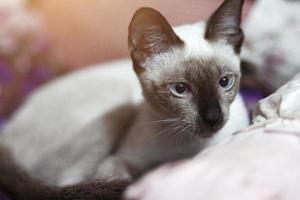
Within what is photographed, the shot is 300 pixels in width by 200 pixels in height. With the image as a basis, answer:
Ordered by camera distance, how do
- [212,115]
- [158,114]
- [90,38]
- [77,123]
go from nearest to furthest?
[212,115] → [158,114] → [77,123] → [90,38]

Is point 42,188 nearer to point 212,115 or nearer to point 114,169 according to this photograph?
point 114,169

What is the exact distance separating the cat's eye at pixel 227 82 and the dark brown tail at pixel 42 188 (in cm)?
21

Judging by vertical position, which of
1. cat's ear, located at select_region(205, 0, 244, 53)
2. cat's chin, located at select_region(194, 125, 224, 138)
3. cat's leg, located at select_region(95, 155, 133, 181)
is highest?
cat's ear, located at select_region(205, 0, 244, 53)

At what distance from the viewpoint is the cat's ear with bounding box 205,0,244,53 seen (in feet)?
2.34

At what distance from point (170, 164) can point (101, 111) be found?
56 centimetres

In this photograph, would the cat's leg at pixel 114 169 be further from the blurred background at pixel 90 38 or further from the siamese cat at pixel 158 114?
the blurred background at pixel 90 38

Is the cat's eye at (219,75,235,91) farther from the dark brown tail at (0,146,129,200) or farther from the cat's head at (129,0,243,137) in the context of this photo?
the dark brown tail at (0,146,129,200)

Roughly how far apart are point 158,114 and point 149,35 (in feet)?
0.52

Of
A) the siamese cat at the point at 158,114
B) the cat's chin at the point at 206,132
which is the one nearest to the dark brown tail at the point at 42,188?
the siamese cat at the point at 158,114

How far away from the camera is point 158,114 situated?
82 cm

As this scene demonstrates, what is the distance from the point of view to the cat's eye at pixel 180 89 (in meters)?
0.72

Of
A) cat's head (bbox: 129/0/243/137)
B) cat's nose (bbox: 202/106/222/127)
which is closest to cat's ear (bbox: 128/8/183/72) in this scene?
cat's head (bbox: 129/0/243/137)

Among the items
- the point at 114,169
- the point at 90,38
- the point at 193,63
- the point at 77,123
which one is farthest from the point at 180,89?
the point at 90,38

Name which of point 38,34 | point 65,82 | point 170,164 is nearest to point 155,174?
point 170,164
